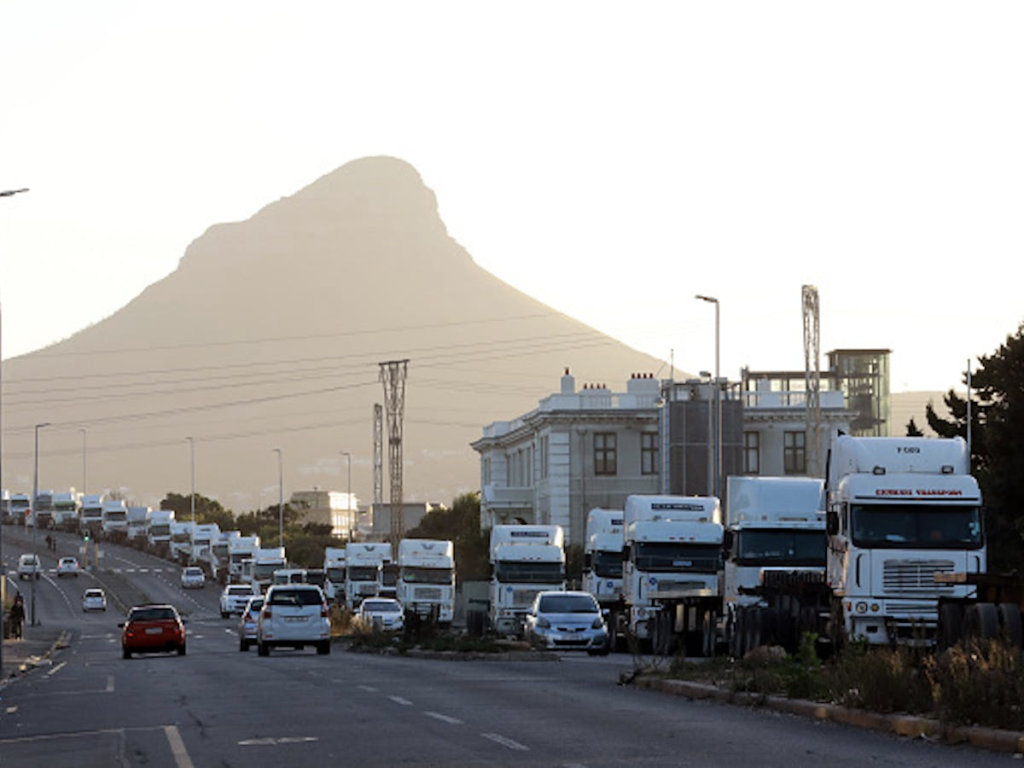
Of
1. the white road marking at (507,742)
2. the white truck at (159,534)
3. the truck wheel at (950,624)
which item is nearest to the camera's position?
the white road marking at (507,742)

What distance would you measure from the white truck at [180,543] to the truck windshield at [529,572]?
109671mm

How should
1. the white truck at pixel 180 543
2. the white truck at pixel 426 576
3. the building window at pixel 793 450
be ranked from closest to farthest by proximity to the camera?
the white truck at pixel 426 576 < the building window at pixel 793 450 < the white truck at pixel 180 543

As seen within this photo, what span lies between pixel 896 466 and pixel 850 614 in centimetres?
254

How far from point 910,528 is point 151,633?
84.8 ft

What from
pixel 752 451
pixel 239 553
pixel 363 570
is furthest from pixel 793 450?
pixel 239 553

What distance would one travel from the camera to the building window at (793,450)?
11388cm

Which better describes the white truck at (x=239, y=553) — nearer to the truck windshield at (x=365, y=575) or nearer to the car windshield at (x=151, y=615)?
the truck windshield at (x=365, y=575)

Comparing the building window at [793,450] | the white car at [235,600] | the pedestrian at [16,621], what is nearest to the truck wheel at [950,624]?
the pedestrian at [16,621]

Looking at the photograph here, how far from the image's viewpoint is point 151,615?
182ft

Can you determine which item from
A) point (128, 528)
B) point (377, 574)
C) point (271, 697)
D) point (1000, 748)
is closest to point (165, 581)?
point (128, 528)

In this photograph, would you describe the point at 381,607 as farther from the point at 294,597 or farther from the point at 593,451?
the point at 593,451

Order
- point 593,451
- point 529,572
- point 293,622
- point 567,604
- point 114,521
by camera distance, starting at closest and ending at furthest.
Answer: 1. point 293,622
2. point 567,604
3. point 529,572
4. point 593,451
5. point 114,521

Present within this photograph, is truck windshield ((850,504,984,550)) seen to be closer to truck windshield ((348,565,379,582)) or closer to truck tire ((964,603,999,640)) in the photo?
truck tire ((964,603,999,640))

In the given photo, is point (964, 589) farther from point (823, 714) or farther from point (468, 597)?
point (468, 597)
